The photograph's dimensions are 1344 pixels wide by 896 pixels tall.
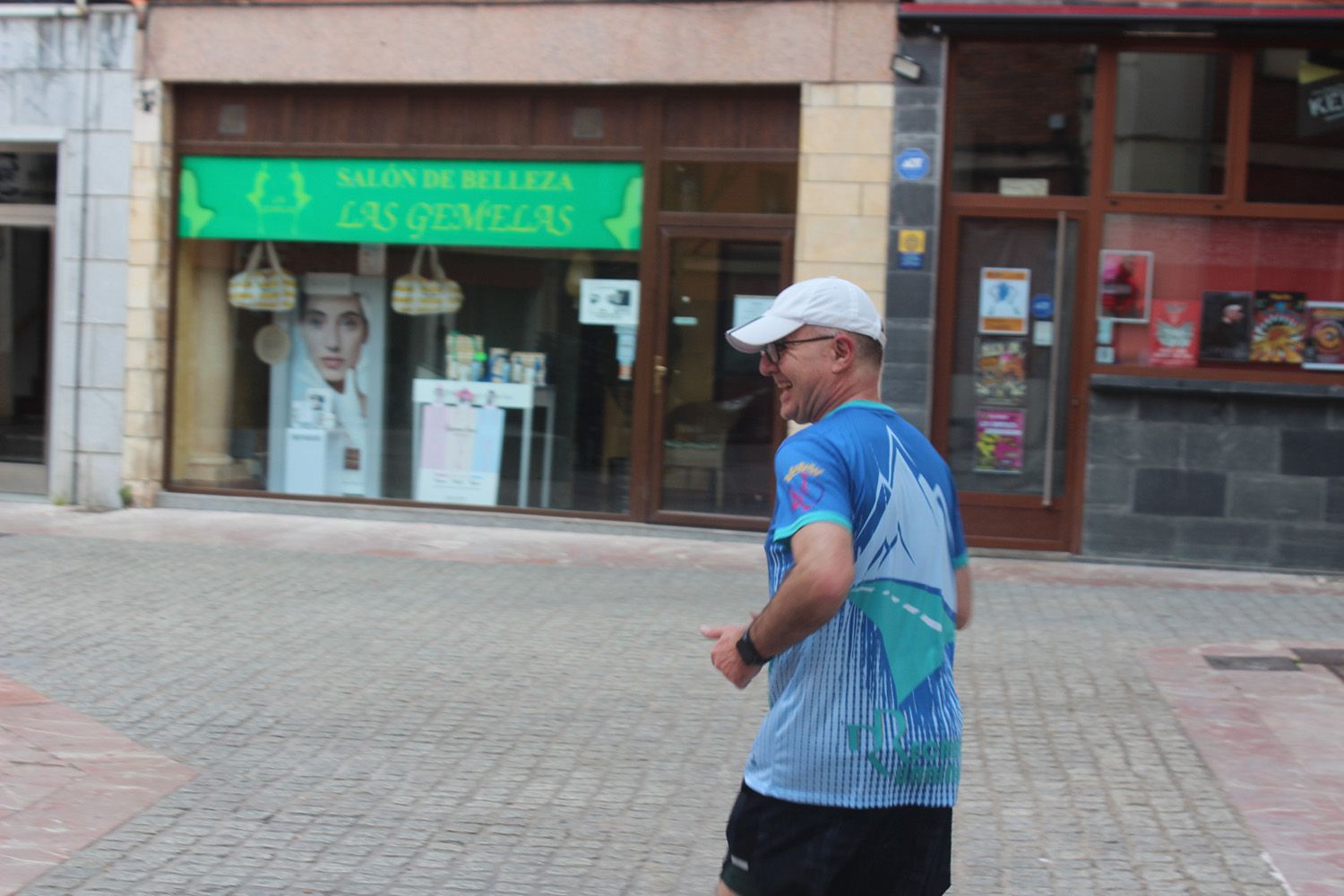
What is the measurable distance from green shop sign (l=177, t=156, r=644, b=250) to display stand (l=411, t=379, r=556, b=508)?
114 centimetres

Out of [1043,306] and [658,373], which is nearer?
[1043,306]

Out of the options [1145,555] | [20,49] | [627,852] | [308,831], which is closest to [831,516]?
[627,852]

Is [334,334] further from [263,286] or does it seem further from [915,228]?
[915,228]

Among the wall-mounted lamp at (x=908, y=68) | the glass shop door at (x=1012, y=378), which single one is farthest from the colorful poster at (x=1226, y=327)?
the wall-mounted lamp at (x=908, y=68)

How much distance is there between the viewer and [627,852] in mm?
5070

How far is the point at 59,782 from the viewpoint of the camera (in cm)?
556

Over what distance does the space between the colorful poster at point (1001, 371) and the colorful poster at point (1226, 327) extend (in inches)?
48.7

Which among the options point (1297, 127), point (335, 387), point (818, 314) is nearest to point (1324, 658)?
point (1297, 127)

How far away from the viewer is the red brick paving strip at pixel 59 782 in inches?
193

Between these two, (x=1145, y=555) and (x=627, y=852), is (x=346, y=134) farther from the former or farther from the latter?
(x=627, y=852)

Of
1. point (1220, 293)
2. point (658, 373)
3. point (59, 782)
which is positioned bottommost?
point (59, 782)

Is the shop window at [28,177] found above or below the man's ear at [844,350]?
above

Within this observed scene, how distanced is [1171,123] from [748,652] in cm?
921

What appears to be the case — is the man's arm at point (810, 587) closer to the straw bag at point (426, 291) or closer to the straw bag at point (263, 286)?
the straw bag at point (426, 291)
